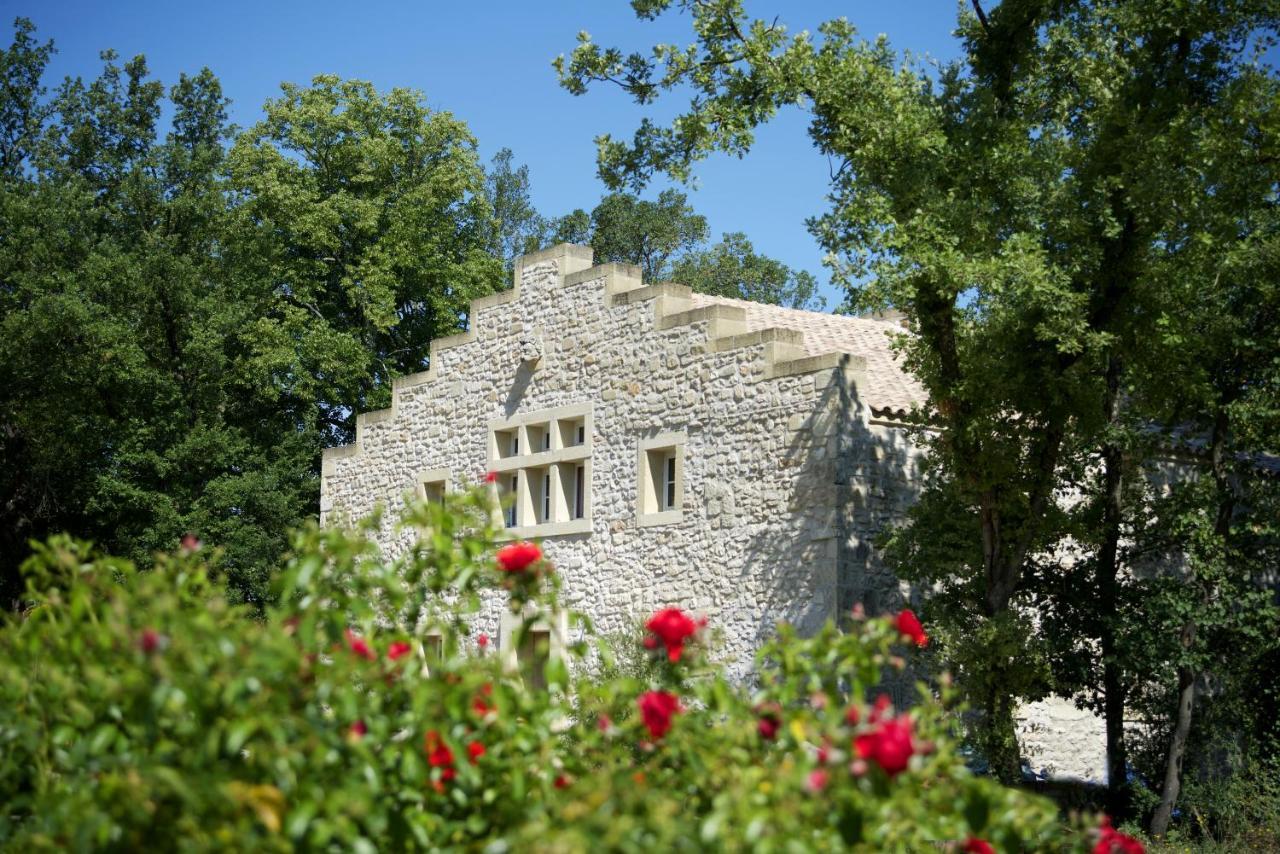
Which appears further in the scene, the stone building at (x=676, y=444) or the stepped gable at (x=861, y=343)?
the stepped gable at (x=861, y=343)

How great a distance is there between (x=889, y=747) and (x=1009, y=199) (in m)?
10.6

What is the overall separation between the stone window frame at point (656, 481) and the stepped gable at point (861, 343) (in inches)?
66.1

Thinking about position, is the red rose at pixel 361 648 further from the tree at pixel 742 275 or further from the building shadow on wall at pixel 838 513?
the tree at pixel 742 275

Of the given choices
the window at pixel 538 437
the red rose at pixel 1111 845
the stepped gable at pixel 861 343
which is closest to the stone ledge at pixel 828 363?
the stepped gable at pixel 861 343

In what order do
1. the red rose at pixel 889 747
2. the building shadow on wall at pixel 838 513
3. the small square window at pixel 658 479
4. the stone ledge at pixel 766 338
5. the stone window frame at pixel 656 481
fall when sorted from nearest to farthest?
the red rose at pixel 889 747, the building shadow on wall at pixel 838 513, the stone ledge at pixel 766 338, the stone window frame at pixel 656 481, the small square window at pixel 658 479

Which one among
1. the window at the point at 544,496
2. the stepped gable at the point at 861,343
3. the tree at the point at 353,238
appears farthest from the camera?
the tree at the point at 353,238

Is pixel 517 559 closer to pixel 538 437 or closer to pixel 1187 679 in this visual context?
pixel 1187 679

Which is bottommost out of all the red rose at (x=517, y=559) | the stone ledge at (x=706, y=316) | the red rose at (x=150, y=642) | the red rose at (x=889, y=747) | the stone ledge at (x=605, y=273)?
the red rose at (x=889, y=747)

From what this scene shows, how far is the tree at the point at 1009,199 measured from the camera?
13.2 meters

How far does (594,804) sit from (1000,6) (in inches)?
472

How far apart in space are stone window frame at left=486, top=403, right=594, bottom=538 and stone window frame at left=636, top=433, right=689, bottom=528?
1043 millimetres

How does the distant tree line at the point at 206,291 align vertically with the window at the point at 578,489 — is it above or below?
above

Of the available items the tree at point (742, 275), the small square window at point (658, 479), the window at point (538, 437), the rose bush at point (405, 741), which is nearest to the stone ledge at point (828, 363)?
the small square window at point (658, 479)

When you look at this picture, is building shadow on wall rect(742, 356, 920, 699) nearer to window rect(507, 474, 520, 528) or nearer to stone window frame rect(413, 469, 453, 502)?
window rect(507, 474, 520, 528)
